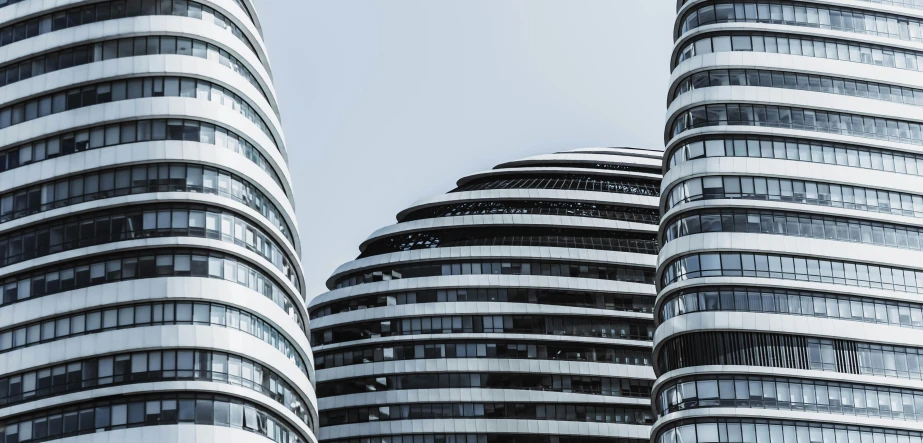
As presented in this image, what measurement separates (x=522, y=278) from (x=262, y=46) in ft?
146

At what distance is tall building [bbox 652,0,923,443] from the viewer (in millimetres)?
116375

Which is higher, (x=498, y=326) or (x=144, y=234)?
(x=498, y=326)

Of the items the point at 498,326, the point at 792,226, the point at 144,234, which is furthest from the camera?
the point at 498,326

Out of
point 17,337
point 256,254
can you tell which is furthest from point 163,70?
point 17,337

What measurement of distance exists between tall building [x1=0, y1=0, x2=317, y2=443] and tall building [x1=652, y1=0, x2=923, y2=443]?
30.1m

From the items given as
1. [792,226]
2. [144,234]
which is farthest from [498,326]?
[144,234]

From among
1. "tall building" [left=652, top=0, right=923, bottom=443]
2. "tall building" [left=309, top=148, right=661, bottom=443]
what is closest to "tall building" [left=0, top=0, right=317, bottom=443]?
"tall building" [left=652, top=0, right=923, bottom=443]

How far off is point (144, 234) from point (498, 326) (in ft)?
180

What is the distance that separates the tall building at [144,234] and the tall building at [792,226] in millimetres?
30087

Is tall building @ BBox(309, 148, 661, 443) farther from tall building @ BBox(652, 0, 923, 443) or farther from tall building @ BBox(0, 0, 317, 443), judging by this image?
tall building @ BBox(0, 0, 317, 443)

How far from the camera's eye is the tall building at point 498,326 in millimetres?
152125

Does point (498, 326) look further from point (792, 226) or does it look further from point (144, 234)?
point (144, 234)

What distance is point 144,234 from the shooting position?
109 meters

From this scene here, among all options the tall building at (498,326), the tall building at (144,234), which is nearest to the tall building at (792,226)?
the tall building at (498,326)
